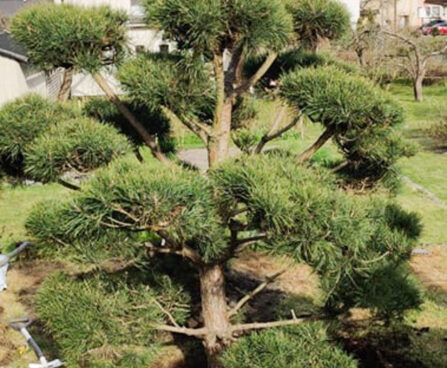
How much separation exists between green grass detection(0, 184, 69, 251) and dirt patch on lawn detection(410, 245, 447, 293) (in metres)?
3.38

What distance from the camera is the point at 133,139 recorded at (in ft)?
13.3

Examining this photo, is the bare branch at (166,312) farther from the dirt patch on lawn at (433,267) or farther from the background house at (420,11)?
the background house at (420,11)

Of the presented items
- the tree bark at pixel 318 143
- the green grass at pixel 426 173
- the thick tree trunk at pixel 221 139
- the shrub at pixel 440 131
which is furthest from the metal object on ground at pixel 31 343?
the shrub at pixel 440 131

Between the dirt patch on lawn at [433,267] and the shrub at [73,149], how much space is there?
11.2 ft

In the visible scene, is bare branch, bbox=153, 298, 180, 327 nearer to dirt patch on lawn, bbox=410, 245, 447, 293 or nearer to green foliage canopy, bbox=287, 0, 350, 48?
green foliage canopy, bbox=287, 0, 350, 48

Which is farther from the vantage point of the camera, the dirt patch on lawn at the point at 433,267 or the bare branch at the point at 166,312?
the dirt patch on lawn at the point at 433,267

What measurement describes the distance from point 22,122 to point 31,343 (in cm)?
153

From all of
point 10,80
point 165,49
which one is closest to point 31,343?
point 165,49

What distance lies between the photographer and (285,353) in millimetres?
2799

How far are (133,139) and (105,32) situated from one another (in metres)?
0.82

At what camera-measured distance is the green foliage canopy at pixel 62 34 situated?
10.6 feet

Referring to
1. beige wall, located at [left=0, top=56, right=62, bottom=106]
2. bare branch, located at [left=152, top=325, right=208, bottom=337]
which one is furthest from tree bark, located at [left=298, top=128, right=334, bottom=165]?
beige wall, located at [left=0, top=56, right=62, bottom=106]

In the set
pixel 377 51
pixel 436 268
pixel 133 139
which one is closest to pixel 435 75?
pixel 377 51

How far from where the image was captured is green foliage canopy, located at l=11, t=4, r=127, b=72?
10.6 feet
